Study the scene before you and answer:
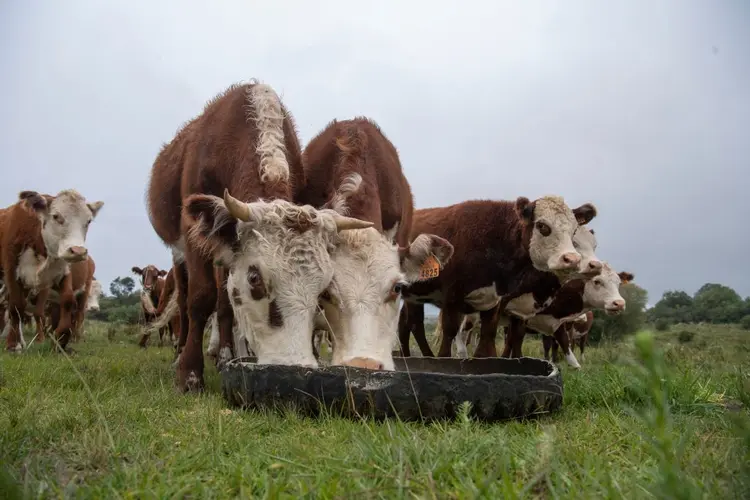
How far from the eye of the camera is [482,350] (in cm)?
808

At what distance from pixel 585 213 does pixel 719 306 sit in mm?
35462

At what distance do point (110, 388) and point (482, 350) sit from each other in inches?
203

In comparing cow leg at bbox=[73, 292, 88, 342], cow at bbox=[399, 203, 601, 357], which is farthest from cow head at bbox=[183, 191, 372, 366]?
cow leg at bbox=[73, 292, 88, 342]

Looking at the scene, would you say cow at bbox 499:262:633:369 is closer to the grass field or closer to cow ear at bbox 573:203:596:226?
cow ear at bbox 573:203:596:226

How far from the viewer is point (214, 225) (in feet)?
14.4

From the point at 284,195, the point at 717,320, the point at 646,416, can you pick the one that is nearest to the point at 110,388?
the point at 284,195

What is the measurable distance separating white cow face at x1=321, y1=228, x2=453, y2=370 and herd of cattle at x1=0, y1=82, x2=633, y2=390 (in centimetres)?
1

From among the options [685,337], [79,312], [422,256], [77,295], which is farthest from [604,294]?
[685,337]

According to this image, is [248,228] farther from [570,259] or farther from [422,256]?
[570,259]

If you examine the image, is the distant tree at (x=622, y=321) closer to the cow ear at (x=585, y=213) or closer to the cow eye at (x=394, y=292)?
the cow ear at (x=585, y=213)

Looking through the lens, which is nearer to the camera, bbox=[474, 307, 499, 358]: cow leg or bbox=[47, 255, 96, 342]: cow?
bbox=[474, 307, 499, 358]: cow leg

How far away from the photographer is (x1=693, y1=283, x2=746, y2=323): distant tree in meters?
37.0

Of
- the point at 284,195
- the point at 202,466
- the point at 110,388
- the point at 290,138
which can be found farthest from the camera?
the point at 290,138

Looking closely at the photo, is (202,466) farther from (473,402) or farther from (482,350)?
(482,350)
